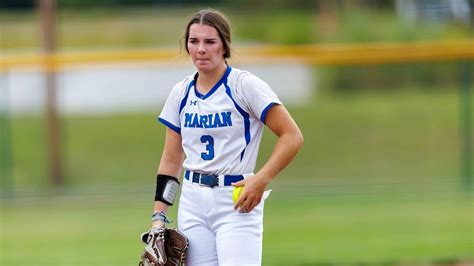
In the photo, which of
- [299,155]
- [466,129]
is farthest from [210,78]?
[299,155]

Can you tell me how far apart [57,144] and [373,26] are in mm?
11302

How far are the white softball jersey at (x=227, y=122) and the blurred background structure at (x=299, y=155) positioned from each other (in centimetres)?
179

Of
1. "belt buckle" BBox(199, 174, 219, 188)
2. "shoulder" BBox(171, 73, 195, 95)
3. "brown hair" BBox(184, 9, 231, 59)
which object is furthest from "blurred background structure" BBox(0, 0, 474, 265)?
"belt buckle" BBox(199, 174, 219, 188)

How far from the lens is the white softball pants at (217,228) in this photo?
473cm

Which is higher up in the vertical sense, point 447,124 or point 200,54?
point 200,54

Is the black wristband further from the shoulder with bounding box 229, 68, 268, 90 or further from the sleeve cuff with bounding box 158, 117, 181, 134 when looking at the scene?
the shoulder with bounding box 229, 68, 268, 90

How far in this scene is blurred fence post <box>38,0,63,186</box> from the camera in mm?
13984

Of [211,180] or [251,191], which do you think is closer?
[251,191]

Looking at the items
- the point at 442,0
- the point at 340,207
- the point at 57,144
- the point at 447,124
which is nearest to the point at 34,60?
the point at 57,144

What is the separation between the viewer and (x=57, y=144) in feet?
47.2

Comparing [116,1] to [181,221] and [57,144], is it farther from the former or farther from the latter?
[181,221]

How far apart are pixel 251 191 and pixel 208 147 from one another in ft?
0.97

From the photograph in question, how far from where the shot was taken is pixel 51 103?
563 inches

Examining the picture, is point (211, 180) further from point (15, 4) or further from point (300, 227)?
point (15, 4)
